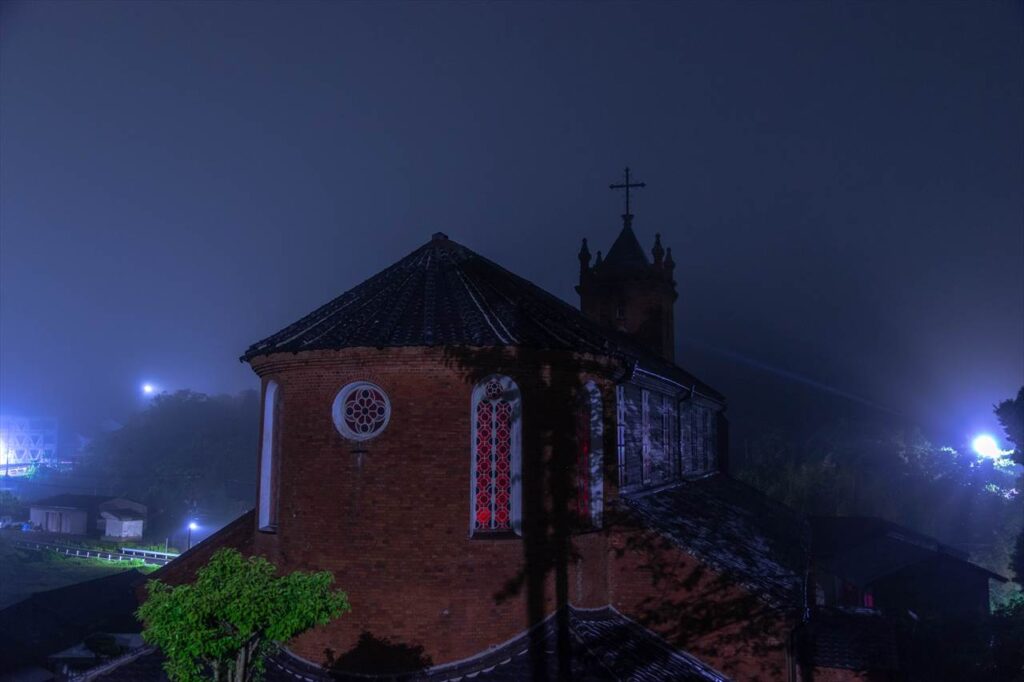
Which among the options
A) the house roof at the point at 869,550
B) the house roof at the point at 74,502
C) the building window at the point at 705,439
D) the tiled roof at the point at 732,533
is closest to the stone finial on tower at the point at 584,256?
the building window at the point at 705,439

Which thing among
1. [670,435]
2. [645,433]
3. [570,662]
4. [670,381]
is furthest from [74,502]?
[570,662]

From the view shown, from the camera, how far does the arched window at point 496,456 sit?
1275cm

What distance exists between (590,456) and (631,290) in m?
20.8

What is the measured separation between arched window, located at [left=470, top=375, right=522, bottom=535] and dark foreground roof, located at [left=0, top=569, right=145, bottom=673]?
707 inches

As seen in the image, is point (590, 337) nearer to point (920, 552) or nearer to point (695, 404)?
point (695, 404)

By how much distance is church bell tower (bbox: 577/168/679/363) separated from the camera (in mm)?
33531

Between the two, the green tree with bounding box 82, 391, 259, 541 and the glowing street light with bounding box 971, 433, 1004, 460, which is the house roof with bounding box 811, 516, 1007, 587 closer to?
the glowing street light with bounding box 971, 433, 1004, 460

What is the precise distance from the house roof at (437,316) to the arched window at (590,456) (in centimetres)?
99

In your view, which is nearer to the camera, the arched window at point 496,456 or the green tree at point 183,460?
the arched window at point 496,456

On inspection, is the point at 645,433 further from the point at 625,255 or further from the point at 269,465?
the point at 625,255

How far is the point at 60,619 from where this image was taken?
93.2 ft

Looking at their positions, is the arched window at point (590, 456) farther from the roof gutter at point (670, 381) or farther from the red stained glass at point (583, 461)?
the roof gutter at point (670, 381)

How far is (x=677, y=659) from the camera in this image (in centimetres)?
1280

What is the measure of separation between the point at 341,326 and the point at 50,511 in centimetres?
6405
